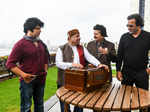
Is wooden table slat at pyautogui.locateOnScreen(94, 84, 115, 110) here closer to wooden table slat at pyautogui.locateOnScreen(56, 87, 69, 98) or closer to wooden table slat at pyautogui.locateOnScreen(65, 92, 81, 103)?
wooden table slat at pyautogui.locateOnScreen(65, 92, 81, 103)

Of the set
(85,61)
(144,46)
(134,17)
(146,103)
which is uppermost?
(134,17)

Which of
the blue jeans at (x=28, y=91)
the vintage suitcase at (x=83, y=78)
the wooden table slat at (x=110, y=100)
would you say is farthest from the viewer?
the blue jeans at (x=28, y=91)

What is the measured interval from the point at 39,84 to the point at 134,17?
5.70 ft

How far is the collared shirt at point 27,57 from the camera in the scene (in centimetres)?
224

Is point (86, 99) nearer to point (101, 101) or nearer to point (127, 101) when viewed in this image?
point (101, 101)

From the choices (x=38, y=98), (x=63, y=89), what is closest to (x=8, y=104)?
(x=38, y=98)

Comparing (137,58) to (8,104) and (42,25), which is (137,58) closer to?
(42,25)

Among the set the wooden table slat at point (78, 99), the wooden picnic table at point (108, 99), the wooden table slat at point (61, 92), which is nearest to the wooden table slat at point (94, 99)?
the wooden picnic table at point (108, 99)

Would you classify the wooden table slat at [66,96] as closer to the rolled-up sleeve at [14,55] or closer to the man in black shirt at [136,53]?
the rolled-up sleeve at [14,55]

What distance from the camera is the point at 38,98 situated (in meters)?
2.67

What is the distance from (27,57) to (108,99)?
118cm

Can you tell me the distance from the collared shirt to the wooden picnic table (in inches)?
19.9

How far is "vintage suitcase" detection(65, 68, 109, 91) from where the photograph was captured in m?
1.99

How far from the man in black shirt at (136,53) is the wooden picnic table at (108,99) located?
1.20 ft
